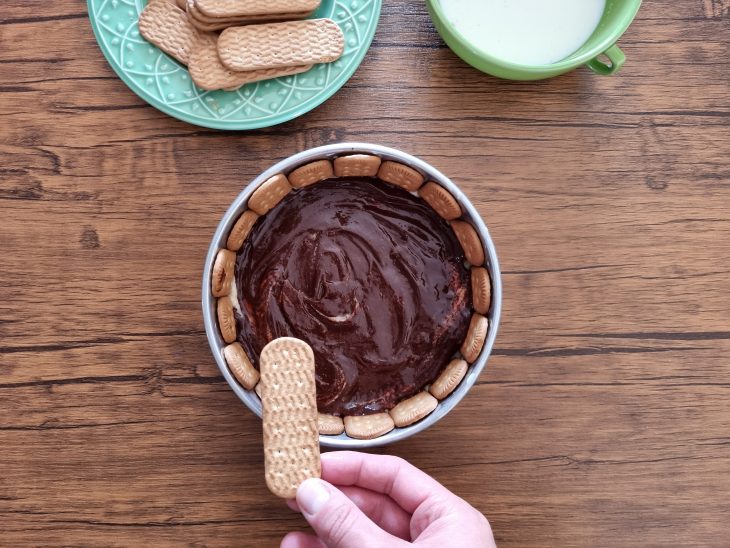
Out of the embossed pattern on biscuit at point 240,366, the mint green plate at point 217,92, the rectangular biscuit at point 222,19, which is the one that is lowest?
the embossed pattern on biscuit at point 240,366

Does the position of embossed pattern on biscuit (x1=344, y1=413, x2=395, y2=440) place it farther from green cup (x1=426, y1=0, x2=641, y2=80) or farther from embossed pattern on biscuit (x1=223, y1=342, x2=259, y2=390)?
green cup (x1=426, y1=0, x2=641, y2=80)

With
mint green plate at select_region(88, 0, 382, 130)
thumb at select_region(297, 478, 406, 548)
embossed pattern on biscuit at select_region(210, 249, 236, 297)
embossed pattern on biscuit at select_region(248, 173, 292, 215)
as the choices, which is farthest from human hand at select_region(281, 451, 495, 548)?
mint green plate at select_region(88, 0, 382, 130)

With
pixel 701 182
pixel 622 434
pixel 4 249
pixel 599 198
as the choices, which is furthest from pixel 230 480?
pixel 701 182

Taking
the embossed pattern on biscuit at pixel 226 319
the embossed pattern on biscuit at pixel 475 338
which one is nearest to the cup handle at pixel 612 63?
the embossed pattern on biscuit at pixel 475 338

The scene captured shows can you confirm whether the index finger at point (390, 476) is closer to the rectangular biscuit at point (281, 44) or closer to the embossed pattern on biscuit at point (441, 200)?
the embossed pattern on biscuit at point (441, 200)

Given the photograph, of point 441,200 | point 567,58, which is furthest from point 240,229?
point 567,58

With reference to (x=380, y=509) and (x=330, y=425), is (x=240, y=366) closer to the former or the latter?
(x=330, y=425)

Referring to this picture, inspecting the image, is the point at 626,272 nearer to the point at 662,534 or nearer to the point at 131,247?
the point at 662,534
